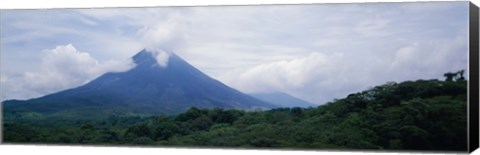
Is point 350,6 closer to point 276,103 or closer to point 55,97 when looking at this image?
point 276,103

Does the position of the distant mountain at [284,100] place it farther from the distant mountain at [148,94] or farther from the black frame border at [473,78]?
the black frame border at [473,78]

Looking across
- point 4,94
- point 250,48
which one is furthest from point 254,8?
point 4,94

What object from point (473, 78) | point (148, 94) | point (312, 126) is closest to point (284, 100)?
point (312, 126)

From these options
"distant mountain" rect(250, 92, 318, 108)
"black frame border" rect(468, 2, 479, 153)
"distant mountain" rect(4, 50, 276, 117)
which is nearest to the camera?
"black frame border" rect(468, 2, 479, 153)

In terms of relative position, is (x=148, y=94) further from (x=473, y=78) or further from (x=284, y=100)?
(x=473, y=78)

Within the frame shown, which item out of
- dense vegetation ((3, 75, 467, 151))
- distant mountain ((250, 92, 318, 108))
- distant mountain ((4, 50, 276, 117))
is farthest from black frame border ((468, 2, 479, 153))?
distant mountain ((4, 50, 276, 117))

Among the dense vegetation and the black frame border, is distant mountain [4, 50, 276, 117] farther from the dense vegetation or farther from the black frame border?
the black frame border
